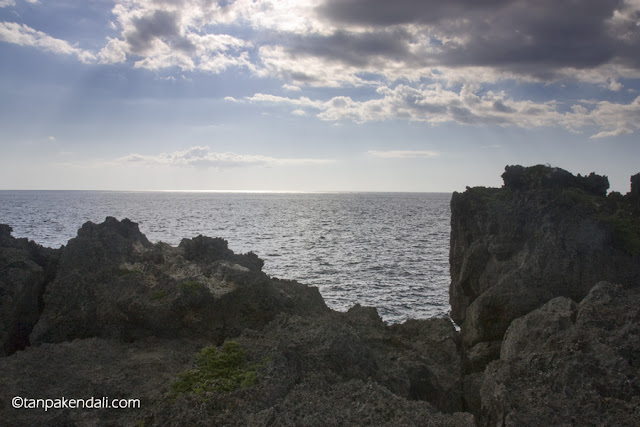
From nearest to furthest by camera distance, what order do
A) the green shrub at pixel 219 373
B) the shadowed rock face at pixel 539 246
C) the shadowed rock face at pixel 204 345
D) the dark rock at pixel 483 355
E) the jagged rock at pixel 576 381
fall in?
the jagged rock at pixel 576 381, the shadowed rock face at pixel 204 345, the green shrub at pixel 219 373, the dark rock at pixel 483 355, the shadowed rock face at pixel 539 246

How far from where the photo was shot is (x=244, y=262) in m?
21.7

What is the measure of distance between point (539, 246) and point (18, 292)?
21191 millimetres

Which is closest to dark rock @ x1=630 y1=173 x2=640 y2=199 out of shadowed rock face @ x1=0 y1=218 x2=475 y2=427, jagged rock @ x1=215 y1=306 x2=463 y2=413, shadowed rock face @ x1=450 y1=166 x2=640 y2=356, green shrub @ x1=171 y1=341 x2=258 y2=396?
shadowed rock face @ x1=450 y1=166 x2=640 y2=356

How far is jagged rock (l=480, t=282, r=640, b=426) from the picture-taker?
7898 mm

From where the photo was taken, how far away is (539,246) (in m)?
21.2

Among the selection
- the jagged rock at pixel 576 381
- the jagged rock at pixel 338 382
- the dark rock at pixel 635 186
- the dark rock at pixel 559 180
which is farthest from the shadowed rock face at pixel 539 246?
the jagged rock at pixel 576 381

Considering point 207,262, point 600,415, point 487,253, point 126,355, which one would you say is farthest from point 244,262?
point 600,415

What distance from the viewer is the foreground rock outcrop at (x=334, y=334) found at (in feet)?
29.0

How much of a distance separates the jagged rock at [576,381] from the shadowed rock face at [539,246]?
326 inches

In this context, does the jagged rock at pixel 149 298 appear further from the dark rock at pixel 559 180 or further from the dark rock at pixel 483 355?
the dark rock at pixel 559 180

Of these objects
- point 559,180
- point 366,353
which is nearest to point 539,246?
point 559,180

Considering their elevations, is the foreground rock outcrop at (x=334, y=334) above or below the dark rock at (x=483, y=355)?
above

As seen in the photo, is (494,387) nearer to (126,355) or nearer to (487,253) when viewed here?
(126,355)

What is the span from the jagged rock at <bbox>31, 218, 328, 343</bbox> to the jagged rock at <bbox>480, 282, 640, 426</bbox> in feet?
30.5
